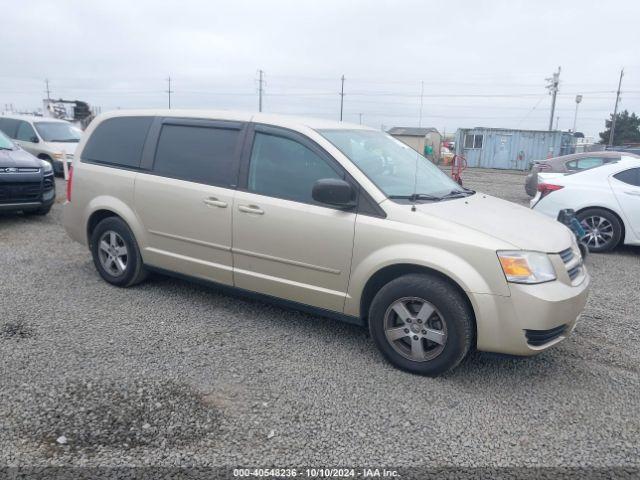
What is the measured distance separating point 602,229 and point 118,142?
22.3ft

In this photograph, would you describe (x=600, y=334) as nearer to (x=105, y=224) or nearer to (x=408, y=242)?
(x=408, y=242)

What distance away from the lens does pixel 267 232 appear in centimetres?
414

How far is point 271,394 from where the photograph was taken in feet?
11.0

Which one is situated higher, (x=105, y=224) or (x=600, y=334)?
(x=105, y=224)

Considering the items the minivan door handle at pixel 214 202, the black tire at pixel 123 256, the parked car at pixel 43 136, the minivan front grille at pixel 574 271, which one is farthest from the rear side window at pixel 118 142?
the parked car at pixel 43 136

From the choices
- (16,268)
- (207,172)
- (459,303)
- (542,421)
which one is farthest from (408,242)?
(16,268)

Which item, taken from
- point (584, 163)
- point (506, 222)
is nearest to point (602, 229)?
point (506, 222)

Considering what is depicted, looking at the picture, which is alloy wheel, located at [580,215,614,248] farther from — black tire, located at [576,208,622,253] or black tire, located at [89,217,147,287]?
black tire, located at [89,217,147,287]

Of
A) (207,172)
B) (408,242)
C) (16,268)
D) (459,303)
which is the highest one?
(207,172)

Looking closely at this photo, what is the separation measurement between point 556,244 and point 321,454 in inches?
85.4

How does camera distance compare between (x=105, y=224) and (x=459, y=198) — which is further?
(x=105, y=224)

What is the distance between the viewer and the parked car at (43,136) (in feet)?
44.0

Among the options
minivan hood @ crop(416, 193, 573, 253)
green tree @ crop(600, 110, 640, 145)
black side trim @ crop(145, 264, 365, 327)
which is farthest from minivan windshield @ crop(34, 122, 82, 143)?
green tree @ crop(600, 110, 640, 145)

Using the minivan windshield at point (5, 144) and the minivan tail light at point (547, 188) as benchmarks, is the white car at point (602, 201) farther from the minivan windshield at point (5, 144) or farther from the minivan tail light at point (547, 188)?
the minivan windshield at point (5, 144)
